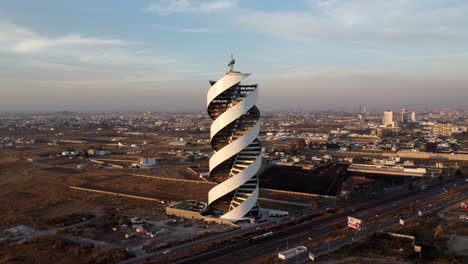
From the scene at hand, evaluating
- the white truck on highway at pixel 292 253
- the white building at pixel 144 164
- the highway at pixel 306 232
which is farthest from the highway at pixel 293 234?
the white building at pixel 144 164

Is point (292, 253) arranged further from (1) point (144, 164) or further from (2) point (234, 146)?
(1) point (144, 164)

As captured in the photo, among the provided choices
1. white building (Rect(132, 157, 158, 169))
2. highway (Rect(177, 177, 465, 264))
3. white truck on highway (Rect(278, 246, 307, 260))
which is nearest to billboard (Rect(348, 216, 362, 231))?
highway (Rect(177, 177, 465, 264))

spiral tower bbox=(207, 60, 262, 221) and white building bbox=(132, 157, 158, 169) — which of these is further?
white building bbox=(132, 157, 158, 169)

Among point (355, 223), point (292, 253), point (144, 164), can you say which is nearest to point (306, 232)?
point (355, 223)

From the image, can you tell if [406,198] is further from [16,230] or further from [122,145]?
[122,145]

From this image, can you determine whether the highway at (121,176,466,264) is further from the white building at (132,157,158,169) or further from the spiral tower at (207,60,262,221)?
the white building at (132,157,158,169)

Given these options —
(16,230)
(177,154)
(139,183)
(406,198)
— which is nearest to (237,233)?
(16,230)
